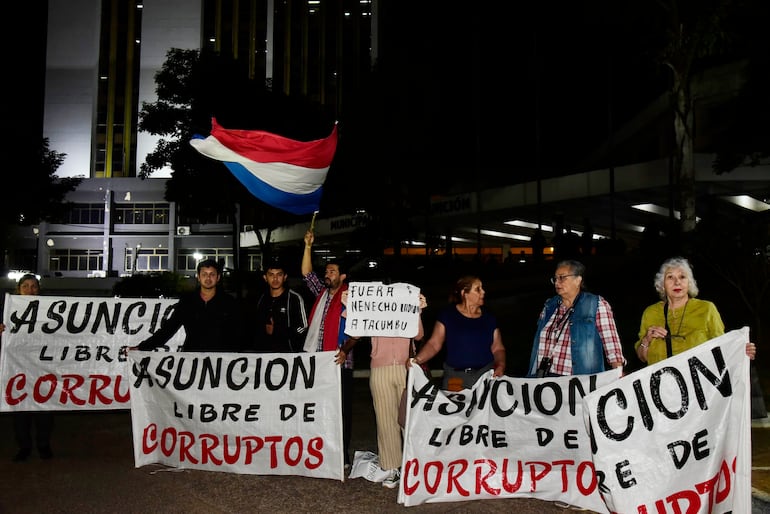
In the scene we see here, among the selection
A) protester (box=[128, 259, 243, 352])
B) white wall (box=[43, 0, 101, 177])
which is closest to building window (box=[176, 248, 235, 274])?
white wall (box=[43, 0, 101, 177])

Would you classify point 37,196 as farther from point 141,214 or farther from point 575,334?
point 575,334

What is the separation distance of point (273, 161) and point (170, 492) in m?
4.22

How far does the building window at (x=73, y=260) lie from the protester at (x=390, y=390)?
65911 mm

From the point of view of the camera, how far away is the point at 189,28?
75.2m

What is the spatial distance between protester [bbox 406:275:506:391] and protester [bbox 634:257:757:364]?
1.17 meters

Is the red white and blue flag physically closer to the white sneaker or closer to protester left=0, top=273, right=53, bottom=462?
protester left=0, top=273, right=53, bottom=462

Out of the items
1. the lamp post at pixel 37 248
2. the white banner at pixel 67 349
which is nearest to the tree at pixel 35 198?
the lamp post at pixel 37 248

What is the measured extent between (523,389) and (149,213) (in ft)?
217

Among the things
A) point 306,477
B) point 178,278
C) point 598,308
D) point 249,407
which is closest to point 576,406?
point 598,308

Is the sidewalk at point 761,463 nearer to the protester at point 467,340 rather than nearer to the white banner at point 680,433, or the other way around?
the white banner at point 680,433

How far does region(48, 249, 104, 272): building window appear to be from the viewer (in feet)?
217

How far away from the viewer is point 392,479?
5918 millimetres

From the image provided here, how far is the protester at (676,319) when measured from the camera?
16.5ft

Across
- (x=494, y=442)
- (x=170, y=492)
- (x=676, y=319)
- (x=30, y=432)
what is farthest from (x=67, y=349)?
(x=676, y=319)
